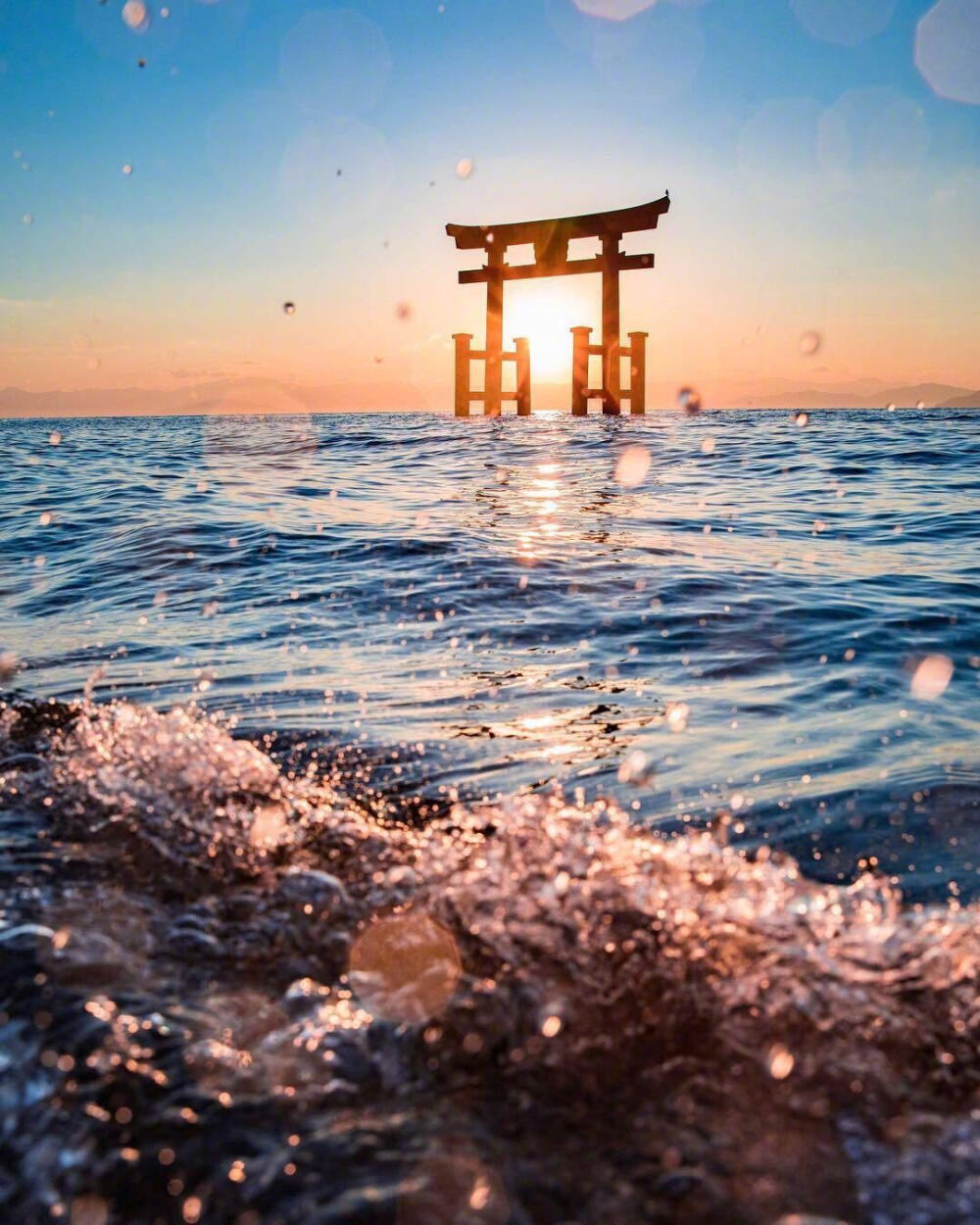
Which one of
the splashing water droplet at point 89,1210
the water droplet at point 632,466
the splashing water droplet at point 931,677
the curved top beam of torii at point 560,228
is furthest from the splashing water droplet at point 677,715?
the curved top beam of torii at point 560,228

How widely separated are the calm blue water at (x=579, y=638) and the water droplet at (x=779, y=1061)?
75 cm

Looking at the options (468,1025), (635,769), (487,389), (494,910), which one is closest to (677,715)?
(635,769)

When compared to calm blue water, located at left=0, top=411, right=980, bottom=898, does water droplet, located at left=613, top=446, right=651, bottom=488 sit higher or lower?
higher

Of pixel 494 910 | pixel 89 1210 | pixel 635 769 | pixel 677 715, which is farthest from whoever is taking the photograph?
pixel 677 715

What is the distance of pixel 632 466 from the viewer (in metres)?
13.5

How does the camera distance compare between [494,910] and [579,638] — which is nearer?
[494,910]

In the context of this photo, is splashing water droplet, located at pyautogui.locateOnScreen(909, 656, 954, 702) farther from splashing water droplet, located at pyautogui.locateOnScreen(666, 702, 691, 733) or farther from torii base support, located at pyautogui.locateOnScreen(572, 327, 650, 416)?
torii base support, located at pyautogui.locateOnScreen(572, 327, 650, 416)

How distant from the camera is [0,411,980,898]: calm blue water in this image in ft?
9.32

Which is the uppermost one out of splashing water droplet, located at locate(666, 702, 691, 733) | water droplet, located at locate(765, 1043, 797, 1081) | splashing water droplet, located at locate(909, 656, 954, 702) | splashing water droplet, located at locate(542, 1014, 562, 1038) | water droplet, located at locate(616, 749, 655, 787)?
splashing water droplet, located at locate(909, 656, 954, 702)

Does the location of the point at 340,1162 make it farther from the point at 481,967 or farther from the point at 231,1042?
the point at 481,967

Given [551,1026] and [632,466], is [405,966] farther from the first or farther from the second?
[632,466]

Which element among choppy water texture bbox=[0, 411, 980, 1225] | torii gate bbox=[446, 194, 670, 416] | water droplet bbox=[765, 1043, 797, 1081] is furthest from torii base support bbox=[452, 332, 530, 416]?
water droplet bbox=[765, 1043, 797, 1081]

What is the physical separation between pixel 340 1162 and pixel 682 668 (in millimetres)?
3027

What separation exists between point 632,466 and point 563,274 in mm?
12432
